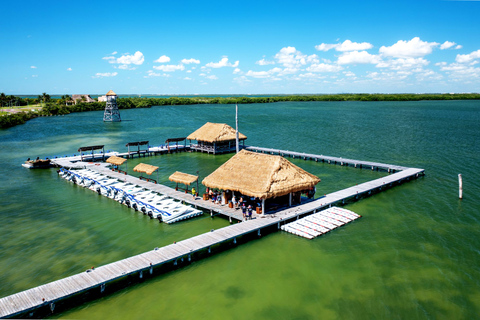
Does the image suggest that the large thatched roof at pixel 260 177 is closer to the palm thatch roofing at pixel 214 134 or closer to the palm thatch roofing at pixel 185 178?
the palm thatch roofing at pixel 185 178

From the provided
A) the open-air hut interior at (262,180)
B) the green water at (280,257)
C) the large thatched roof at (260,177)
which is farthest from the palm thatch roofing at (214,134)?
the large thatched roof at (260,177)

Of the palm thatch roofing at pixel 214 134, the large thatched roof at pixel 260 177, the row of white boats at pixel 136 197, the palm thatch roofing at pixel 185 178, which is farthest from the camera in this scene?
the palm thatch roofing at pixel 214 134

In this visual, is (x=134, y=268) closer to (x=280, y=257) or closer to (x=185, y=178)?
(x=280, y=257)

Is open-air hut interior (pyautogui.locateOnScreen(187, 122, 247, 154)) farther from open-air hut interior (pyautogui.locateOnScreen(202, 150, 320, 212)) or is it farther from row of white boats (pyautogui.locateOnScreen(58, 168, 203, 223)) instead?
open-air hut interior (pyautogui.locateOnScreen(202, 150, 320, 212))

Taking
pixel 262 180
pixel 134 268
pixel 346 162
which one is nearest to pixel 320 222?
pixel 262 180

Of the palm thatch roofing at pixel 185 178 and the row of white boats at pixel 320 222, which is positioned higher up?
the palm thatch roofing at pixel 185 178

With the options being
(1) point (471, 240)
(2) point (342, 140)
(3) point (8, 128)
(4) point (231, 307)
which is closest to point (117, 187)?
(4) point (231, 307)

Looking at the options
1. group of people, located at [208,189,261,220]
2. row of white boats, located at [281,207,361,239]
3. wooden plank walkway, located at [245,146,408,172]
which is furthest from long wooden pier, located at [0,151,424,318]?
wooden plank walkway, located at [245,146,408,172]
